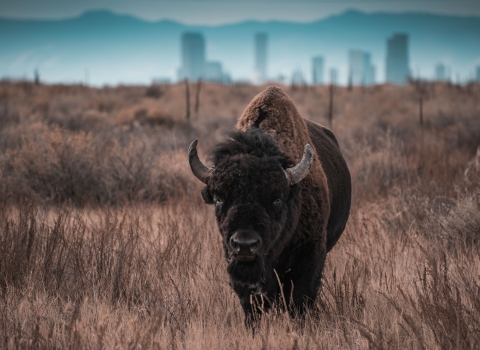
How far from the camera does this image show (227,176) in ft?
13.0

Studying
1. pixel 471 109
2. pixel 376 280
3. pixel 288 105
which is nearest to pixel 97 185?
pixel 288 105

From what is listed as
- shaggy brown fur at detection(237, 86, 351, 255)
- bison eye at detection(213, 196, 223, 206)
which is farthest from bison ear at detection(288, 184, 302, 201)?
bison eye at detection(213, 196, 223, 206)

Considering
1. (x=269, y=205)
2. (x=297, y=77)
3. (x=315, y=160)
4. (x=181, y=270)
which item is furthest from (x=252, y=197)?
(x=297, y=77)

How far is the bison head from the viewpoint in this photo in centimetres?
372

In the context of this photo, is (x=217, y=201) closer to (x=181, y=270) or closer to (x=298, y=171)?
(x=298, y=171)

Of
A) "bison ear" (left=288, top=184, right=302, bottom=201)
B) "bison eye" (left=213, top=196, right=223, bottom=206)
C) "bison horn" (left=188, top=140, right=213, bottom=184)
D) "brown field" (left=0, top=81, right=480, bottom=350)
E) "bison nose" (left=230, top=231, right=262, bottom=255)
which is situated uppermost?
"bison horn" (left=188, top=140, right=213, bottom=184)

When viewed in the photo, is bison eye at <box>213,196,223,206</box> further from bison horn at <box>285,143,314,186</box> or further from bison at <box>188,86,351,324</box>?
bison horn at <box>285,143,314,186</box>

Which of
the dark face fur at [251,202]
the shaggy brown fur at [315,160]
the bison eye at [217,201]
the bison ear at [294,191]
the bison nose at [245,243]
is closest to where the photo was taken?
the bison nose at [245,243]

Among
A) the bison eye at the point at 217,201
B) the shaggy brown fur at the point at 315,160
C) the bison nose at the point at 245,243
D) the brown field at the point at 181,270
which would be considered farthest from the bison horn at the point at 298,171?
the brown field at the point at 181,270

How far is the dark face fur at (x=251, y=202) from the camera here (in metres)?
3.71

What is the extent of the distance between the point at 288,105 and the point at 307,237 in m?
1.42

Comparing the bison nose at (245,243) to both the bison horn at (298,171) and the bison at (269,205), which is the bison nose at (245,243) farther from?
the bison horn at (298,171)

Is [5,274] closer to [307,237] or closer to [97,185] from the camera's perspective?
[307,237]

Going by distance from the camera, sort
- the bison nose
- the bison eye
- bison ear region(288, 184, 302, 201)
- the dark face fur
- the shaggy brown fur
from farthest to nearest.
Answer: the shaggy brown fur
bison ear region(288, 184, 302, 201)
the bison eye
the dark face fur
the bison nose
